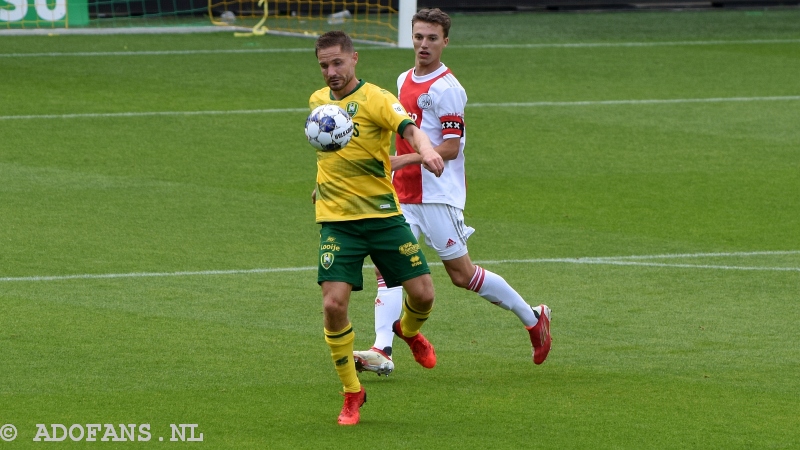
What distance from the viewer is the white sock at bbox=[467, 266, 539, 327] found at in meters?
7.54

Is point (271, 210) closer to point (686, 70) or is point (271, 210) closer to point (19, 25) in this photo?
point (686, 70)

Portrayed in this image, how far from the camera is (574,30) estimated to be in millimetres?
23344

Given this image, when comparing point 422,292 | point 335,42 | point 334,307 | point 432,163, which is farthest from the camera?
point 422,292

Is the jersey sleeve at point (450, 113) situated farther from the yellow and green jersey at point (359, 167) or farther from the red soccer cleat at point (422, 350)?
the red soccer cleat at point (422, 350)

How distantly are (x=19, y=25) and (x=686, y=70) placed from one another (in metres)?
10.3

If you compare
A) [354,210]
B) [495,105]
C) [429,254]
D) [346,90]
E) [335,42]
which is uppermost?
[335,42]

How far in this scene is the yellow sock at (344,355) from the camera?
21.1 ft

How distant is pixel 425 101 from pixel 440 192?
1.68 feet

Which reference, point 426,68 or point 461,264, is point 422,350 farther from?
point 426,68

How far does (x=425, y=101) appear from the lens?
7520mm

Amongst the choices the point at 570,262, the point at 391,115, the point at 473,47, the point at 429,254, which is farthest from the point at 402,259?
the point at 473,47

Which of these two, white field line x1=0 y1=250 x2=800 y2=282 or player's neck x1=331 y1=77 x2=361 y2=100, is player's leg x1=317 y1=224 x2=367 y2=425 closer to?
player's neck x1=331 y1=77 x2=361 y2=100

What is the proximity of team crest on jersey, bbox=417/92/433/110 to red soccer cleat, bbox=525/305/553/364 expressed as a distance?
1318 millimetres

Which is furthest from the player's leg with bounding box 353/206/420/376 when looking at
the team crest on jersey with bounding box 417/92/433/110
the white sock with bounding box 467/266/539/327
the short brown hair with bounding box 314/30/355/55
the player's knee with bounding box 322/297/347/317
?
the short brown hair with bounding box 314/30/355/55
